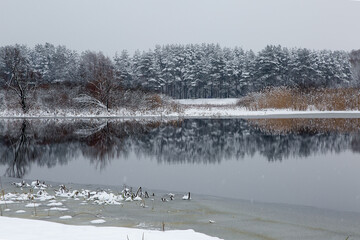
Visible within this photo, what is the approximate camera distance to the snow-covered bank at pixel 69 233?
16.3 ft

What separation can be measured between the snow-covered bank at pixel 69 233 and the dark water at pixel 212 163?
3783mm

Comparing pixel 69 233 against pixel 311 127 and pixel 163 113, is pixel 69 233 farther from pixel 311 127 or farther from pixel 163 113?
pixel 163 113

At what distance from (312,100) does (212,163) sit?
30.0m

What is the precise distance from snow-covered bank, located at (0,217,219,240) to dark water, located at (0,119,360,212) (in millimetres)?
3783

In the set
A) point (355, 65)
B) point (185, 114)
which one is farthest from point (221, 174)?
point (355, 65)

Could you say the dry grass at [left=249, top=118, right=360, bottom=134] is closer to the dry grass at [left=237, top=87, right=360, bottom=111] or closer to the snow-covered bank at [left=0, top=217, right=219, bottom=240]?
the dry grass at [left=237, top=87, right=360, bottom=111]

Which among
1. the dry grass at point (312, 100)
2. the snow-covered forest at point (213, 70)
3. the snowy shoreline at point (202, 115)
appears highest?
the snow-covered forest at point (213, 70)

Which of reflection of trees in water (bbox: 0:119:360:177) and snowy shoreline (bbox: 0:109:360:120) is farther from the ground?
snowy shoreline (bbox: 0:109:360:120)

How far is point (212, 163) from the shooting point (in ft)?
44.5

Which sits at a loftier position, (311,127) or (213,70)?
(213,70)

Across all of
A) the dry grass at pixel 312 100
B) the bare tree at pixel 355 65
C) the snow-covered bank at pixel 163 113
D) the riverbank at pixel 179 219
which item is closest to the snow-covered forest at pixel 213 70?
the bare tree at pixel 355 65

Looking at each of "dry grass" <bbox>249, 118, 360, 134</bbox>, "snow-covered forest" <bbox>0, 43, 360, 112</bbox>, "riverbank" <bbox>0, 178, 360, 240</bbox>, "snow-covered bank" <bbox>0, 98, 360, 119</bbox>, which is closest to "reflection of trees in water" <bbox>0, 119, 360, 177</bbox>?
"dry grass" <bbox>249, 118, 360, 134</bbox>

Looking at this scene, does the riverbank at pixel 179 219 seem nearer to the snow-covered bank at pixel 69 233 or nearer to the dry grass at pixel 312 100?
the snow-covered bank at pixel 69 233

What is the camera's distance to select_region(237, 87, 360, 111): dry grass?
3950 centimetres
